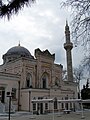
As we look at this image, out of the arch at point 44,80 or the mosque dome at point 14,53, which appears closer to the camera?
the arch at point 44,80

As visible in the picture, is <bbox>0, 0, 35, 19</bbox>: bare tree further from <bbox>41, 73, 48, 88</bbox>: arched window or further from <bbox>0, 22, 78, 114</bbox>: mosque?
<bbox>41, 73, 48, 88</bbox>: arched window

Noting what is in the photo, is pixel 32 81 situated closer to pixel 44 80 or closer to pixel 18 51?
pixel 44 80

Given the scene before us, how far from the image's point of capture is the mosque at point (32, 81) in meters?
34.9

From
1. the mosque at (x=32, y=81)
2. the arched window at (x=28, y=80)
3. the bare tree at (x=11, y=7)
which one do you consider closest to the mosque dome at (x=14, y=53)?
the mosque at (x=32, y=81)

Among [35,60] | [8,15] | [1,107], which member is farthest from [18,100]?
[8,15]

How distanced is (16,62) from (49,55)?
287 inches

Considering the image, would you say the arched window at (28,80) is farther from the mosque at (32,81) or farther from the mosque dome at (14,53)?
the mosque dome at (14,53)

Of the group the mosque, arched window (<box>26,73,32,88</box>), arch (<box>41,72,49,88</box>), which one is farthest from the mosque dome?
arched window (<box>26,73,32,88</box>)

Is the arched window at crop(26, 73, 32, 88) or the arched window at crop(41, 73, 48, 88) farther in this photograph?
the arched window at crop(41, 73, 48, 88)

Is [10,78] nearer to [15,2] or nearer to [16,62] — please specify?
[16,62]

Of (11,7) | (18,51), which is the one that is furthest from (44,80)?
(11,7)

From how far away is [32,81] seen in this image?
39.4 metres

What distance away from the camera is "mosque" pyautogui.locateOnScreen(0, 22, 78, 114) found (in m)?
34.9

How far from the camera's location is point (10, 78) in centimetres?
3531
